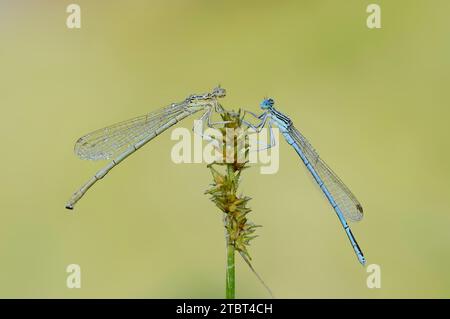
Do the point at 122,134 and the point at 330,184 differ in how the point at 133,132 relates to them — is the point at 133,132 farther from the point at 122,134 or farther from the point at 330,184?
the point at 330,184

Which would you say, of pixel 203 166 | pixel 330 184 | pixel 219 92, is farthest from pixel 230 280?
pixel 203 166

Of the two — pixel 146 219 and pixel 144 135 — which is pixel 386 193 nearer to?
pixel 146 219

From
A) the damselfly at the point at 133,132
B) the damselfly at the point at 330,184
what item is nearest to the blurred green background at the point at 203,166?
the damselfly at the point at 330,184

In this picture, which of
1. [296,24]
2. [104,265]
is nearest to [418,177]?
[296,24]

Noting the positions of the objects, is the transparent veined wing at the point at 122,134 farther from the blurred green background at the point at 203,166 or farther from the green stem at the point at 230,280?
the green stem at the point at 230,280

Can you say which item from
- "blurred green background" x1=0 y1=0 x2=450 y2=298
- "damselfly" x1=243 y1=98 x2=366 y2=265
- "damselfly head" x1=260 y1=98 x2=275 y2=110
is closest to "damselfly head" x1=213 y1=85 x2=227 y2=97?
"damselfly head" x1=260 y1=98 x2=275 y2=110

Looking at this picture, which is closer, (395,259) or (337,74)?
(395,259)
